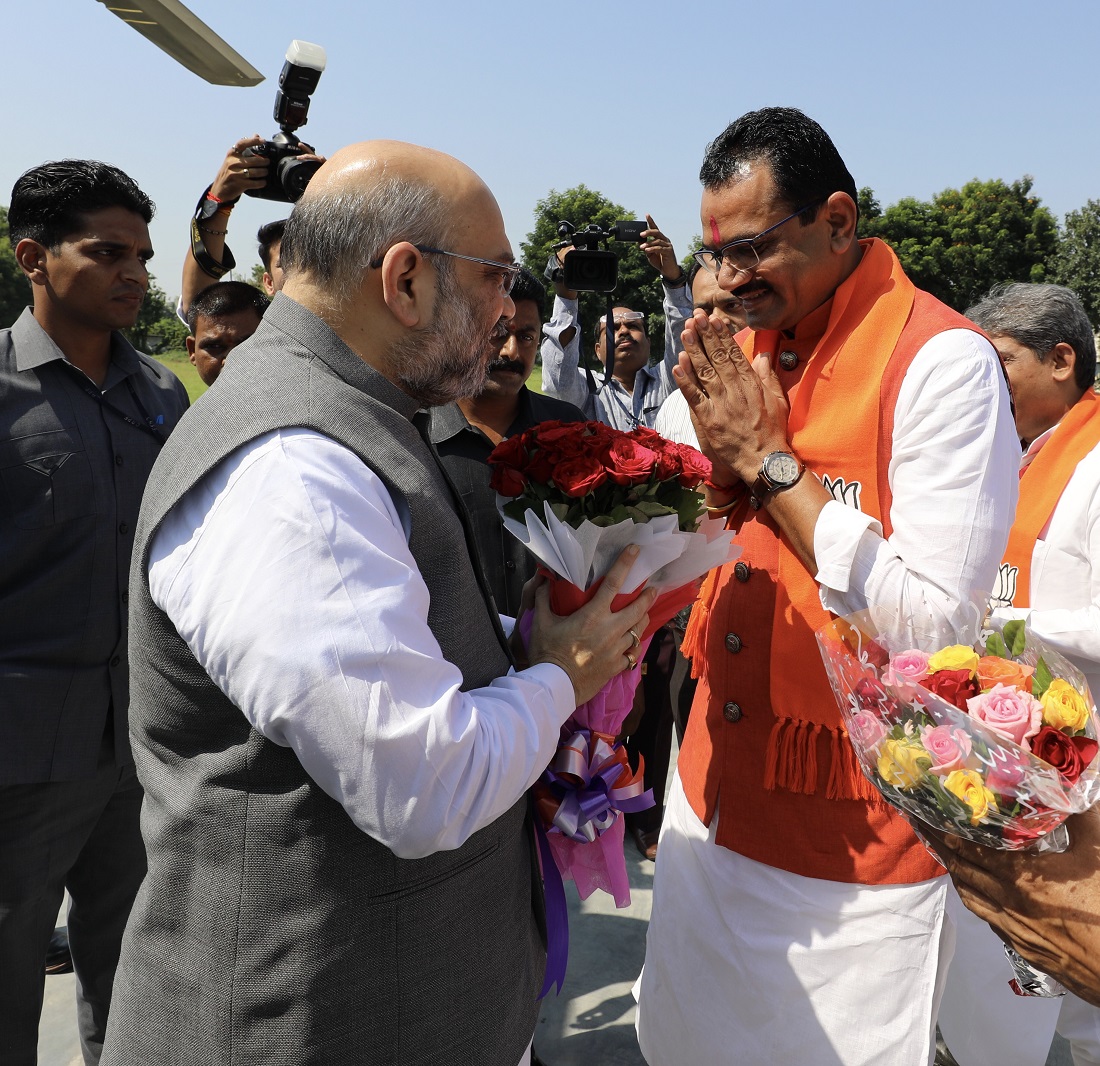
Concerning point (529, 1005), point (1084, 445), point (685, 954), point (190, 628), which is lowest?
point (685, 954)

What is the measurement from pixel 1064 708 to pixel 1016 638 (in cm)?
21

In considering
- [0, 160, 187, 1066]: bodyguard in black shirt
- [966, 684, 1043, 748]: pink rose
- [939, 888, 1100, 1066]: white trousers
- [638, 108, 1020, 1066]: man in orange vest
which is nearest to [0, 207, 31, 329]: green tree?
[0, 160, 187, 1066]: bodyguard in black shirt

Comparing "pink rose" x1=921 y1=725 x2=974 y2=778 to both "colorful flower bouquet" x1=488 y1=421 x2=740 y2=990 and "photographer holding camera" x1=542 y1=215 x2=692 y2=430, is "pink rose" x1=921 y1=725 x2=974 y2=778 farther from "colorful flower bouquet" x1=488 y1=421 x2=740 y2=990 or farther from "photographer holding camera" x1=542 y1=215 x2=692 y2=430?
"photographer holding camera" x1=542 y1=215 x2=692 y2=430

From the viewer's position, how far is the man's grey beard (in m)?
1.59

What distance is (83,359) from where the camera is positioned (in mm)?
3115

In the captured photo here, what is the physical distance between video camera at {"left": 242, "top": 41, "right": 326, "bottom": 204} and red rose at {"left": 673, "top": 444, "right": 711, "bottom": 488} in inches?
84.6

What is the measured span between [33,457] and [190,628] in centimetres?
187

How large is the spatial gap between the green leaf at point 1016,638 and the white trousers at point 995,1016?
1.76 m

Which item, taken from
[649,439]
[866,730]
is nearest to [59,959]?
[649,439]

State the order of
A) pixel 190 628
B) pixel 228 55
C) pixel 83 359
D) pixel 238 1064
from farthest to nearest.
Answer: pixel 228 55 → pixel 83 359 → pixel 238 1064 → pixel 190 628

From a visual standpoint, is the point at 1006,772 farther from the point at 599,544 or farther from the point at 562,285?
the point at 562,285

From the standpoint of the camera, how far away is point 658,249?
16.4 ft

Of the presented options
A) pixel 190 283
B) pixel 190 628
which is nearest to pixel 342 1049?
pixel 190 628

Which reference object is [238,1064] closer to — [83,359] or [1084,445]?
[83,359]
